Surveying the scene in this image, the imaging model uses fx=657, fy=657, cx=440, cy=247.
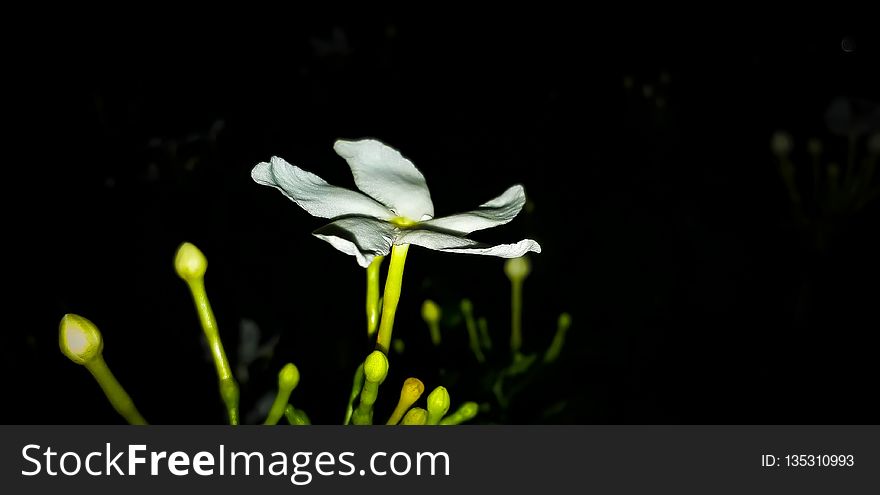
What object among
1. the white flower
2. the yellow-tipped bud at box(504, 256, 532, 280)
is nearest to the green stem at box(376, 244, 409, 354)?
the white flower

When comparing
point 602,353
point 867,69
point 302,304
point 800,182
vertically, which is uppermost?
point 867,69

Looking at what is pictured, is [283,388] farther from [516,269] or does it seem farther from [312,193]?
[516,269]

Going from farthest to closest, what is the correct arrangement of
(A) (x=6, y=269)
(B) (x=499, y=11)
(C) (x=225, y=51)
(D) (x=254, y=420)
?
(B) (x=499, y=11)
(C) (x=225, y=51)
(A) (x=6, y=269)
(D) (x=254, y=420)

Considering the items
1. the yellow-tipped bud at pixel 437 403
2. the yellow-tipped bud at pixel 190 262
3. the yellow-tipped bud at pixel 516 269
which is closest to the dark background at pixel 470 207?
the yellow-tipped bud at pixel 516 269

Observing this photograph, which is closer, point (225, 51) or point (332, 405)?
point (332, 405)

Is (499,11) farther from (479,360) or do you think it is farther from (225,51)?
(479,360)

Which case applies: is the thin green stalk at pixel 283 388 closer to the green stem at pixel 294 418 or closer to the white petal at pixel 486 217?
the green stem at pixel 294 418

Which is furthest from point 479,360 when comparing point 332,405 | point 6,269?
point 6,269
